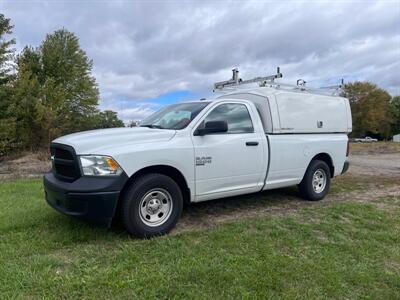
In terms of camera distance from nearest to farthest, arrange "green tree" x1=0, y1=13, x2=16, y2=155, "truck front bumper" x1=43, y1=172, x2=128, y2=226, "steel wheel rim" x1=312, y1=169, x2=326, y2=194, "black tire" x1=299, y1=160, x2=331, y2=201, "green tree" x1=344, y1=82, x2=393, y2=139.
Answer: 1. "truck front bumper" x1=43, y1=172, x2=128, y2=226
2. "black tire" x1=299, y1=160, x2=331, y2=201
3. "steel wheel rim" x1=312, y1=169, x2=326, y2=194
4. "green tree" x1=0, y1=13, x2=16, y2=155
5. "green tree" x1=344, y1=82, x2=393, y2=139

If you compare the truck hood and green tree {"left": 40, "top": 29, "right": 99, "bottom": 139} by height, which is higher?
green tree {"left": 40, "top": 29, "right": 99, "bottom": 139}

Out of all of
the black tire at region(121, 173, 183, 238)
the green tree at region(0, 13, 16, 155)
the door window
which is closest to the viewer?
the black tire at region(121, 173, 183, 238)

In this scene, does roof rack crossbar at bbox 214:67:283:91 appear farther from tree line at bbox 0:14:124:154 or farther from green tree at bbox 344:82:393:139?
green tree at bbox 344:82:393:139

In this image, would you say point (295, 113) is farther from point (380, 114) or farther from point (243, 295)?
point (380, 114)

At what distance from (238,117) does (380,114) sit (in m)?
63.4

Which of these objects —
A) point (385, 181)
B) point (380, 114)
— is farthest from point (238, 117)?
point (380, 114)

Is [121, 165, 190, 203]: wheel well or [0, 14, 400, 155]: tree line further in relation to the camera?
[0, 14, 400, 155]: tree line

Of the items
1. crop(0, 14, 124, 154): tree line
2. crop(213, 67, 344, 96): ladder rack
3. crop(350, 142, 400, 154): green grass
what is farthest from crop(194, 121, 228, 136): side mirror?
crop(350, 142, 400, 154): green grass

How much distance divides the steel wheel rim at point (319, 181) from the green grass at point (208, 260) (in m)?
1.56

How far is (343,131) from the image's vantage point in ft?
25.5

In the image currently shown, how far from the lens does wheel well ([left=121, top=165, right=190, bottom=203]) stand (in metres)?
4.51

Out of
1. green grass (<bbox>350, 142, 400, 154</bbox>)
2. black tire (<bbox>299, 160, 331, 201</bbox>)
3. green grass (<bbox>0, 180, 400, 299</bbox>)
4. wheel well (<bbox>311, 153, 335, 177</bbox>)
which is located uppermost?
wheel well (<bbox>311, 153, 335, 177</bbox>)

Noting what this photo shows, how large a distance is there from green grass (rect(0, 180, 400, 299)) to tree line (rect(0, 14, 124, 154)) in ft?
45.0

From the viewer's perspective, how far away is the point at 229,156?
5.41 m
